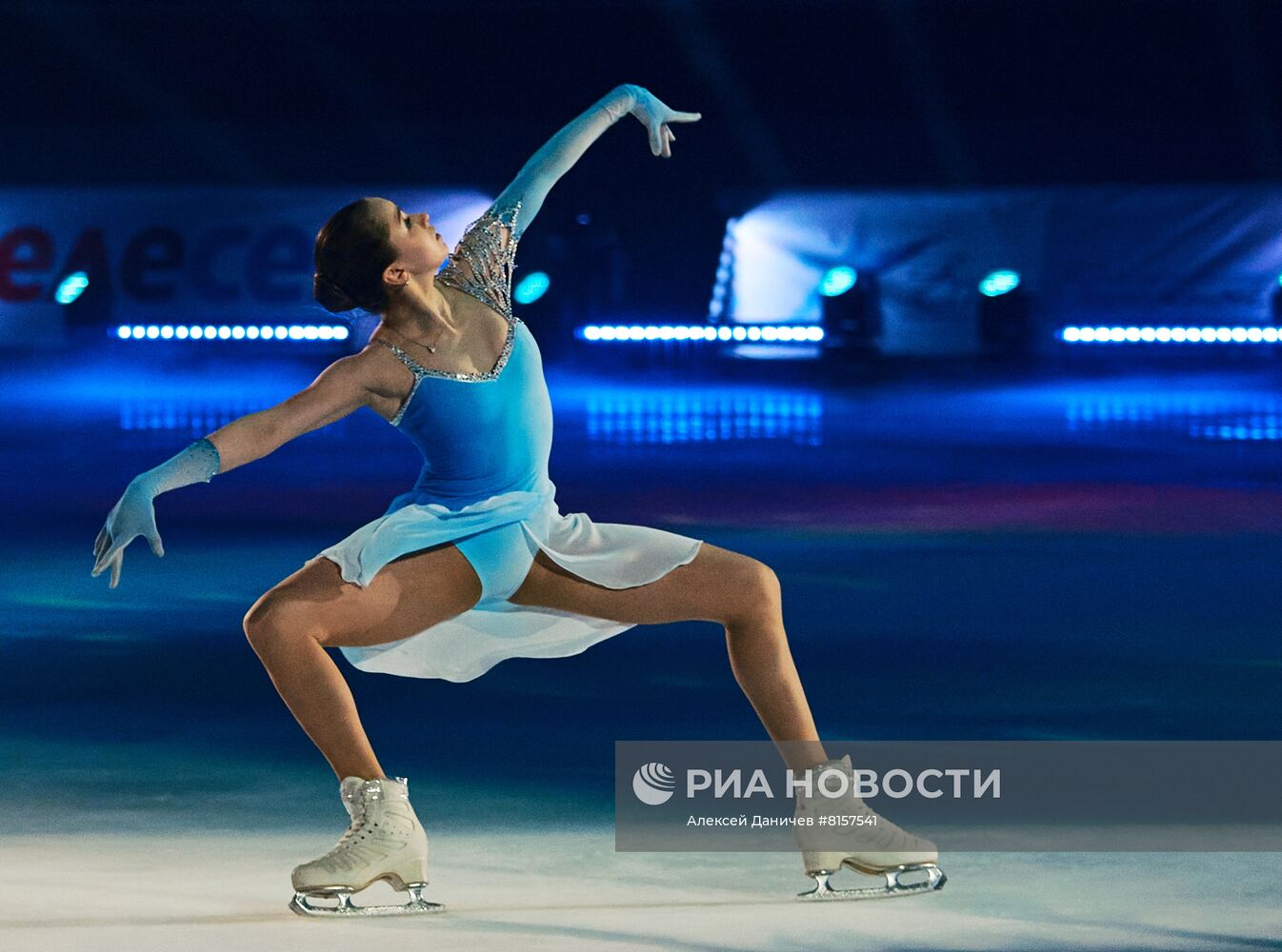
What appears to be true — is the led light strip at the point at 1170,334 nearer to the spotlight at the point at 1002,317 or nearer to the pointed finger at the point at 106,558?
the spotlight at the point at 1002,317

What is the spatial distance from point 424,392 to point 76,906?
94 cm

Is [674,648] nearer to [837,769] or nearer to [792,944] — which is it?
[837,769]

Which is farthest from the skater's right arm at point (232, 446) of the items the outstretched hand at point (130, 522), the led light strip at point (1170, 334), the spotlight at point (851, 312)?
the led light strip at point (1170, 334)

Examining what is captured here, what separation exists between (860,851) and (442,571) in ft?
2.59

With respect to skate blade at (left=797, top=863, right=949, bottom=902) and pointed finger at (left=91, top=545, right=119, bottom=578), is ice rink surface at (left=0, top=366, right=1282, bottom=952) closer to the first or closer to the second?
skate blade at (left=797, top=863, right=949, bottom=902)

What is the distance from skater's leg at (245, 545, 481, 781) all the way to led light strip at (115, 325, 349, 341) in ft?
45.4

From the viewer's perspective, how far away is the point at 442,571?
3.38 metres

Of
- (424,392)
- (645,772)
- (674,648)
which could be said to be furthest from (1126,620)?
(424,392)

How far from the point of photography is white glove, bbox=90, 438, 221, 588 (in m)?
3.13

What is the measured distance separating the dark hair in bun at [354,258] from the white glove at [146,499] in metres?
0.37

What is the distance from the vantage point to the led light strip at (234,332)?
17.1 metres

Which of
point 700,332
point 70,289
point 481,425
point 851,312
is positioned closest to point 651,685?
point 481,425

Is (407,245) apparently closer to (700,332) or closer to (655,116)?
(655,116)

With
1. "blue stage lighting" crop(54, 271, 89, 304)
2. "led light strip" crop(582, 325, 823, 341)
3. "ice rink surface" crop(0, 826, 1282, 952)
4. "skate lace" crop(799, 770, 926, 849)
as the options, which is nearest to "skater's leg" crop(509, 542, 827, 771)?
"skate lace" crop(799, 770, 926, 849)
